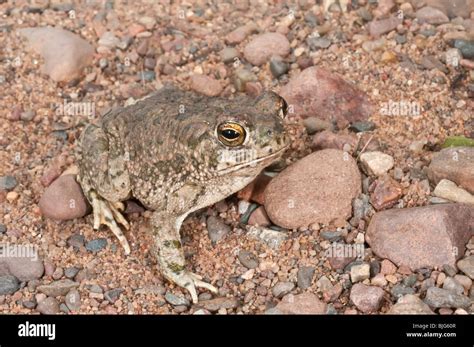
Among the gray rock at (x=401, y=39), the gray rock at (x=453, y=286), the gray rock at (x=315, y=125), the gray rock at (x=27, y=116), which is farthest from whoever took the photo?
the gray rock at (x=401, y=39)

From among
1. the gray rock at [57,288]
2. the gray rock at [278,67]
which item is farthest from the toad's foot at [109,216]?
the gray rock at [278,67]

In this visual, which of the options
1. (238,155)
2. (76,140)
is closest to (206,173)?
(238,155)

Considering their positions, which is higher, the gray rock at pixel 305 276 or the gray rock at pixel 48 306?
the gray rock at pixel 305 276

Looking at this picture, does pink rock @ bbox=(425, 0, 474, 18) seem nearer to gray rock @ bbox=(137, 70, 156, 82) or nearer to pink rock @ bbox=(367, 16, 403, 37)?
pink rock @ bbox=(367, 16, 403, 37)

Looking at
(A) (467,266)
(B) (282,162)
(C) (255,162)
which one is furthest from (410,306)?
(B) (282,162)

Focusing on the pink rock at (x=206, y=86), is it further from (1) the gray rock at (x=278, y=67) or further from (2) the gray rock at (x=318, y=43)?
(2) the gray rock at (x=318, y=43)

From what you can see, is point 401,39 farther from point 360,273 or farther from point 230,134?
point 360,273
